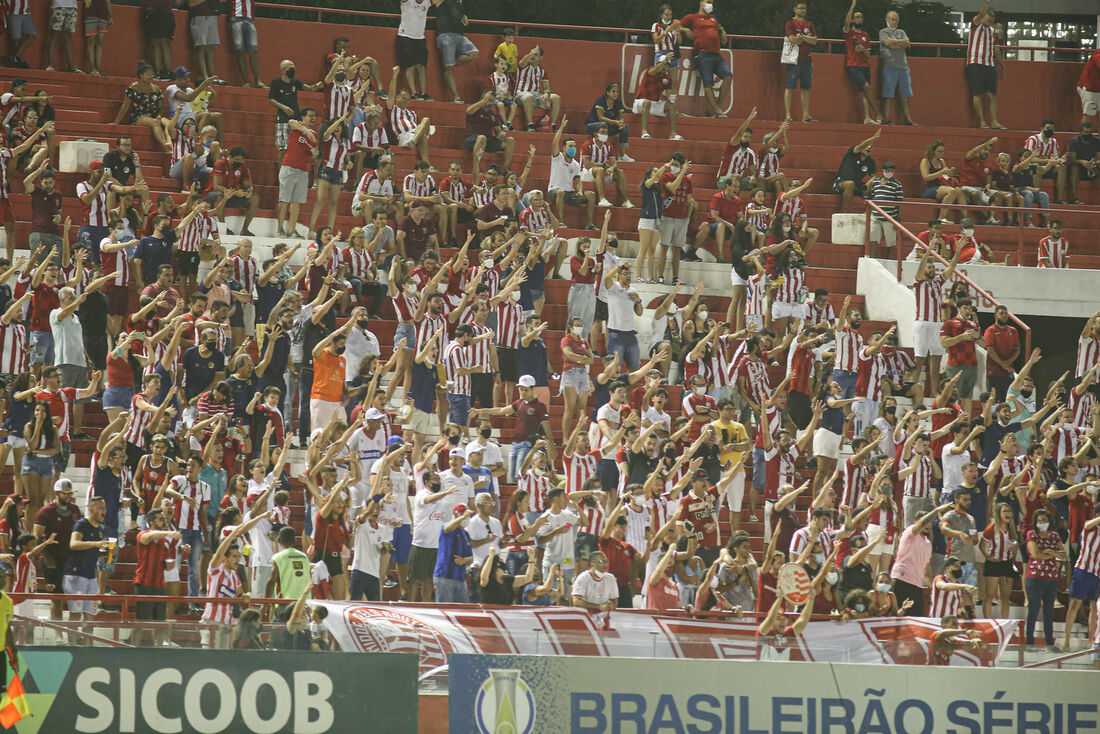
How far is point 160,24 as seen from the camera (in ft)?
89.9

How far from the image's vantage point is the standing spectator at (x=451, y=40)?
28.6 metres

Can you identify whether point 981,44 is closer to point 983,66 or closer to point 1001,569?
point 983,66

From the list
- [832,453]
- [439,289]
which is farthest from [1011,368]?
[439,289]

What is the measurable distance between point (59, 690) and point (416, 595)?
4495 millimetres

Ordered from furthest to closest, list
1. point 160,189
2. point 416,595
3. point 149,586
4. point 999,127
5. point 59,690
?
point 999,127 → point 160,189 → point 416,595 → point 149,586 → point 59,690

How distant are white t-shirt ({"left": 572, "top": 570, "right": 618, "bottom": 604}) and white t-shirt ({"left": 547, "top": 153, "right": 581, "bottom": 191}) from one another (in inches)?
392

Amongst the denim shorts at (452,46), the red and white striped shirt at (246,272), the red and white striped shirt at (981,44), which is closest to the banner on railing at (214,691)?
the red and white striped shirt at (246,272)

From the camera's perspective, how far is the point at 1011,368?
2197 cm

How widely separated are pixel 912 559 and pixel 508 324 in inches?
231

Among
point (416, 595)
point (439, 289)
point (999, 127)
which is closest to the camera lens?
point (416, 595)

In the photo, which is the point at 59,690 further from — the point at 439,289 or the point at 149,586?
the point at 439,289

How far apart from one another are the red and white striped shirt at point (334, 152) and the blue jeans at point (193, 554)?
333 inches

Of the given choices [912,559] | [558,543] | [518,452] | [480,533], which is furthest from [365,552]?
[912,559]

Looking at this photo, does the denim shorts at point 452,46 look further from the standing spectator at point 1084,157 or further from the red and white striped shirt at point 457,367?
the standing spectator at point 1084,157
